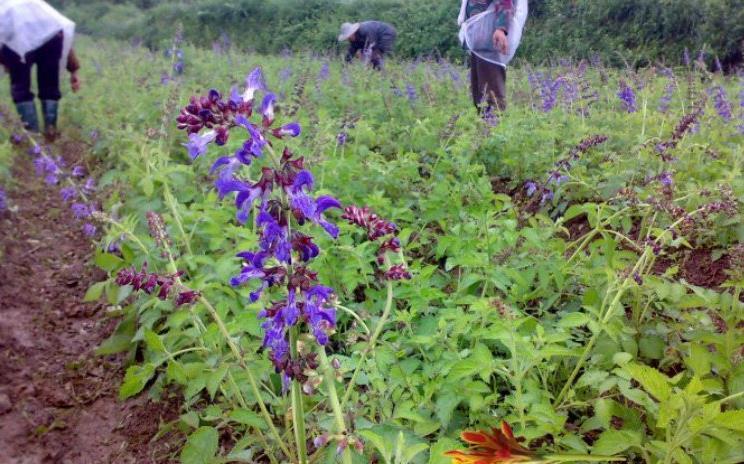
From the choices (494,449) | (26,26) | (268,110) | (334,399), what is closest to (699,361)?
(494,449)

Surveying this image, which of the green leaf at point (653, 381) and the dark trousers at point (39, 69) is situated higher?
the green leaf at point (653, 381)

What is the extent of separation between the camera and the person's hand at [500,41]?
5457mm

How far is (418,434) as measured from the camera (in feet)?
6.22

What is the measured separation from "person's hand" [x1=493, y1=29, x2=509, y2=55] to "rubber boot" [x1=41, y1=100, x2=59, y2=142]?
599 centimetres

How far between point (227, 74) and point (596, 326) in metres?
7.76

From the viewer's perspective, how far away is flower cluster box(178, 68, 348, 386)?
1359mm

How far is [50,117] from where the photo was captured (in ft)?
26.9

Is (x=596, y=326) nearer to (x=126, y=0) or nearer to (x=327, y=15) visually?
(x=327, y=15)

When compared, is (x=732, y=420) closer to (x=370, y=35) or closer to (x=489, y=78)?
(x=489, y=78)

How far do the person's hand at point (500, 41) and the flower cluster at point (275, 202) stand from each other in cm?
442

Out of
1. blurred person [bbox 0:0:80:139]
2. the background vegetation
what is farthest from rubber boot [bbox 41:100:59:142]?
the background vegetation

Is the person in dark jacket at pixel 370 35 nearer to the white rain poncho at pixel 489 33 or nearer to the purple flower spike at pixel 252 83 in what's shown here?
the white rain poncho at pixel 489 33

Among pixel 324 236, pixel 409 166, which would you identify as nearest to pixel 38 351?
pixel 324 236

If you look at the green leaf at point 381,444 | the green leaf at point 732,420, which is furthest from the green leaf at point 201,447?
the green leaf at point 732,420
